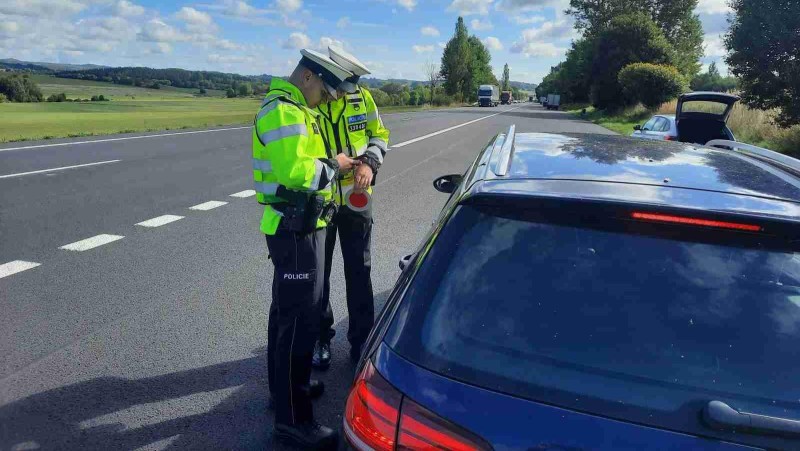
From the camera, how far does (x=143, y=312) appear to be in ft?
15.2

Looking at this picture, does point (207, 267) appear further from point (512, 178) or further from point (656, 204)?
point (656, 204)

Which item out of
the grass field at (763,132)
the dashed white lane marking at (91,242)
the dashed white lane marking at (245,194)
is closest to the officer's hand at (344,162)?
the dashed white lane marking at (91,242)

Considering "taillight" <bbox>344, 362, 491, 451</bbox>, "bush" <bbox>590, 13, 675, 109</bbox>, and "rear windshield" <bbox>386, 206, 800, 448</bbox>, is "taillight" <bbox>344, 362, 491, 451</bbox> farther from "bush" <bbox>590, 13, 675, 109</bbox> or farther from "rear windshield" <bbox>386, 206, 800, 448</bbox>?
"bush" <bbox>590, 13, 675, 109</bbox>

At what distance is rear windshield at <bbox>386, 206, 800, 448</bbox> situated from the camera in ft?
5.04

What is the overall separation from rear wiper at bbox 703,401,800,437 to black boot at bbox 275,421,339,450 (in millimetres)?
1959

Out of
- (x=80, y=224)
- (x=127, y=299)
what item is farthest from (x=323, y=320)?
(x=80, y=224)

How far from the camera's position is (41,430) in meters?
3.09

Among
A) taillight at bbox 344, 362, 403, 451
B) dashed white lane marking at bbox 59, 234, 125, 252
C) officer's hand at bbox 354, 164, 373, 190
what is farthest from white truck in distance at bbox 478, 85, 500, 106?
taillight at bbox 344, 362, 403, 451

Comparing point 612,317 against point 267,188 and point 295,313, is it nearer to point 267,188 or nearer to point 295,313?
point 295,313

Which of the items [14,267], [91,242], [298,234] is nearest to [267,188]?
[298,234]

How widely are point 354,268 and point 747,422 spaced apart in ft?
8.61

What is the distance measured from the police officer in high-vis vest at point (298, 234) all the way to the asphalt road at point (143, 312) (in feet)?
0.97

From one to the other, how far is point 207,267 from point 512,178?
4.38m

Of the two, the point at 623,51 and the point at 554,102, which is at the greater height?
the point at 623,51
